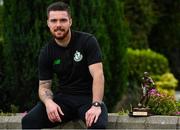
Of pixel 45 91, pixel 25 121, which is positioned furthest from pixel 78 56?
pixel 25 121

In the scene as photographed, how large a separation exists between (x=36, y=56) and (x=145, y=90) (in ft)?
6.54

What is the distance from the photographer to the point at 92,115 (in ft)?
16.4

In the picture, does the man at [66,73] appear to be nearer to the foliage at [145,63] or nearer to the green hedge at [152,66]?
the foliage at [145,63]

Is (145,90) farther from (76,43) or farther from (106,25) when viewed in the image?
(106,25)

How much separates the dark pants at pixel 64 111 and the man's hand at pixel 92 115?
0.11m

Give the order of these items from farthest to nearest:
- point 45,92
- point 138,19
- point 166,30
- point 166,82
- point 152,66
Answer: point 166,30 → point 138,19 → point 152,66 → point 166,82 → point 45,92

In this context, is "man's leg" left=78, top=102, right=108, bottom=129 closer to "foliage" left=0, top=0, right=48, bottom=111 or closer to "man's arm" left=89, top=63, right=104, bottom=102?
"man's arm" left=89, top=63, right=104, bottom=102

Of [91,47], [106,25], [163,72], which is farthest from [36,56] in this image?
[163,72]

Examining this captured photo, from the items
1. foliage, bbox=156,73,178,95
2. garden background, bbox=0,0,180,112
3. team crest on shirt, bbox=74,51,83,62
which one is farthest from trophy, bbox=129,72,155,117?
foliage, bbox=156,73,178,95

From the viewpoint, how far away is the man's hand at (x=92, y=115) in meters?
4.99

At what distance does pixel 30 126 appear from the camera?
17.1ft

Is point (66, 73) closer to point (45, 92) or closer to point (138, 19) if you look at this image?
point (45, 92)

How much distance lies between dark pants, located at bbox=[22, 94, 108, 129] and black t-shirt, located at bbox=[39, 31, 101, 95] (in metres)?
0.07

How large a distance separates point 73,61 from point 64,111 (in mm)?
426
